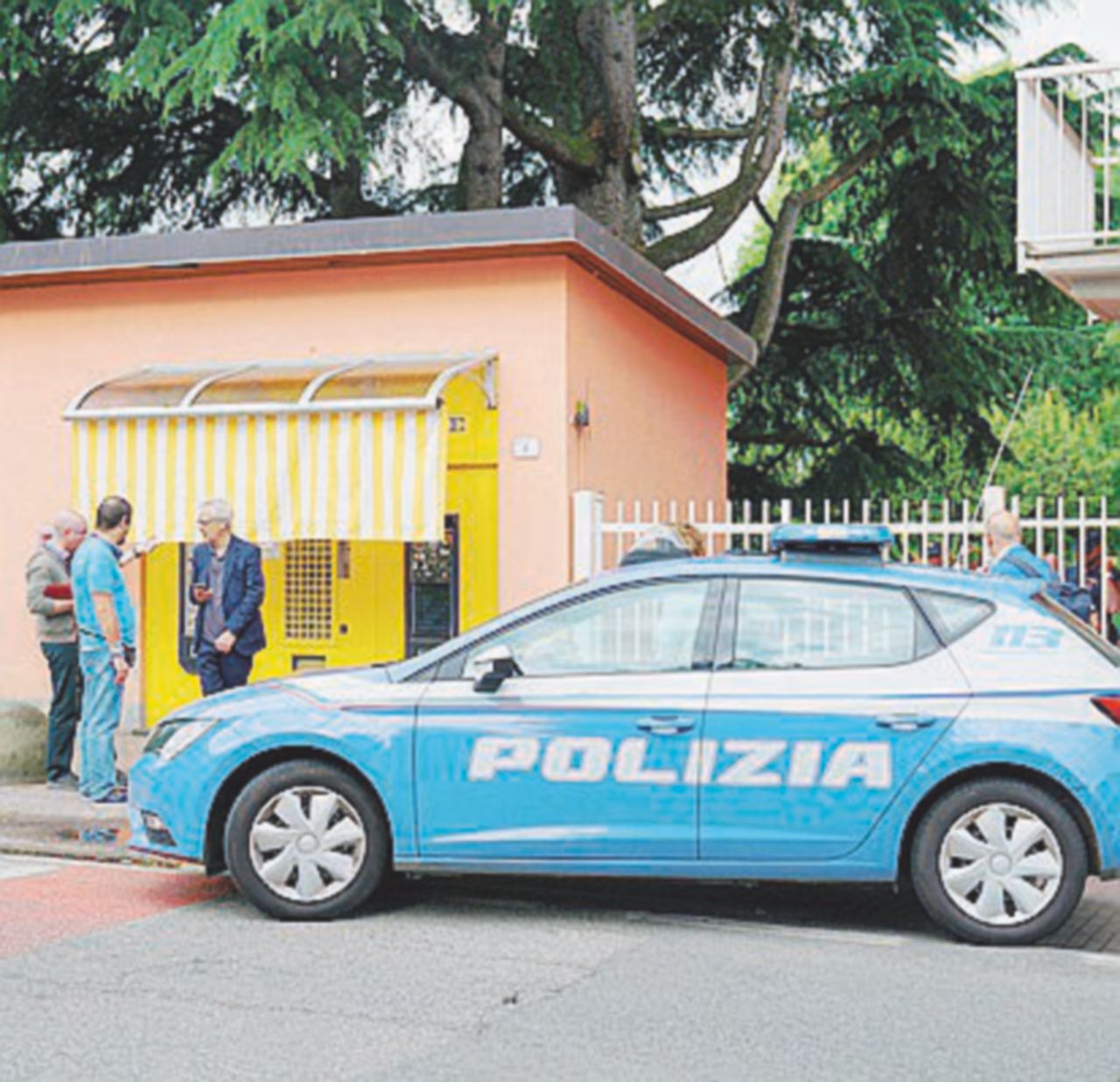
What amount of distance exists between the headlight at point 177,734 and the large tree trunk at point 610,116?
1293cm

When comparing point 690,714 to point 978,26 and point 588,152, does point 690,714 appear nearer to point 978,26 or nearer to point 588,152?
point 588,152

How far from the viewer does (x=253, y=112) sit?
1653 cm

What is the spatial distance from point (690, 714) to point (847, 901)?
1.47 meters

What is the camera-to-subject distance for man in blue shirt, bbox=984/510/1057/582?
30.7 feet

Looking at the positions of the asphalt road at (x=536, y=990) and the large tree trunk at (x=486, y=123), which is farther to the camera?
the large tree trunk at (x=486, y=123)

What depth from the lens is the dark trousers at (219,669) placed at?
10.4 meters

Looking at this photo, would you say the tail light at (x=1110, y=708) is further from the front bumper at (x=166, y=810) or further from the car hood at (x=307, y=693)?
the front bumper at (x=166, y=810)

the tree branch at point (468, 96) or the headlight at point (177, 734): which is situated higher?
the tree branch at point (468, 96)

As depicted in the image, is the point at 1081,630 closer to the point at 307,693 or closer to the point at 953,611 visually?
the point at 953,611

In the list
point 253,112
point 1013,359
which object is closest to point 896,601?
point 253,112

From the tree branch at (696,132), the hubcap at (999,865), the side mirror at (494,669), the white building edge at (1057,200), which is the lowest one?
the hubcap at (999,865)

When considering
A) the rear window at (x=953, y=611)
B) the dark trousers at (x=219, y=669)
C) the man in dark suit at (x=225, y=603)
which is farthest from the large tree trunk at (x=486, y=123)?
the rear window at (x=953, y=611)

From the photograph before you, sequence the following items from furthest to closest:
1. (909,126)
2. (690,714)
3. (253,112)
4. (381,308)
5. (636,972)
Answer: (909,126), (253,112), (381,308), (690,714), (636,972)

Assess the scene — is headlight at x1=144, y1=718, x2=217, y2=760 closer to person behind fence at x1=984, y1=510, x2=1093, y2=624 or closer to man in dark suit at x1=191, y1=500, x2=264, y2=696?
man in dark suit at x1=191, y1=500, x2=264, y2=696
